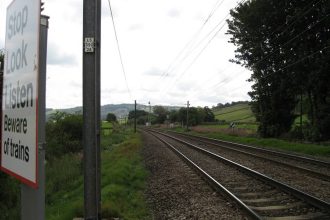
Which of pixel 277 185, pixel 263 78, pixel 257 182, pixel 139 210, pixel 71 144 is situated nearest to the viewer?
pixel 139 210

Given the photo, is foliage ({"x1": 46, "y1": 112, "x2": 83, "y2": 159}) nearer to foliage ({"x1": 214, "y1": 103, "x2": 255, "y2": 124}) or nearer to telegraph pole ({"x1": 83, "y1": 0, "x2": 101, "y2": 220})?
telegraph pole ({"x1": 83, "y1": 0, "x2": 101, "y2": 220})

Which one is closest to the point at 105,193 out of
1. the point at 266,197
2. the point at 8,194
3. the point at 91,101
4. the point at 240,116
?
the point at 266,197

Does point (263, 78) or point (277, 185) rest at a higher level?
point (263, 78)

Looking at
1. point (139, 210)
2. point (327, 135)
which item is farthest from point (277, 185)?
→ point (327, 135)

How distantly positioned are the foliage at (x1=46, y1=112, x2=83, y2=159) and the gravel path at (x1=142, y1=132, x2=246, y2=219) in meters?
17.6

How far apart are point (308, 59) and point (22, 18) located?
33012 millimetres

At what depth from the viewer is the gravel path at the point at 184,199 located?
912 centimetres

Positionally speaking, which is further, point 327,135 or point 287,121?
point 287,121

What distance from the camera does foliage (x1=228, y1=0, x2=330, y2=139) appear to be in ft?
104

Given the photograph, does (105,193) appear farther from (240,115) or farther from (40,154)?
(240,115)

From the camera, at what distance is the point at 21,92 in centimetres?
252

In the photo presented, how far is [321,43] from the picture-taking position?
33250 mm

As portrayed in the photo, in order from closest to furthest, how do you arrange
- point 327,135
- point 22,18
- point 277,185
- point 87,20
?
point 22,18
point 87,20
point 277,185
point 327,135

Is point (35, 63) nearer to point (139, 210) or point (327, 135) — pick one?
point (139, 210)
